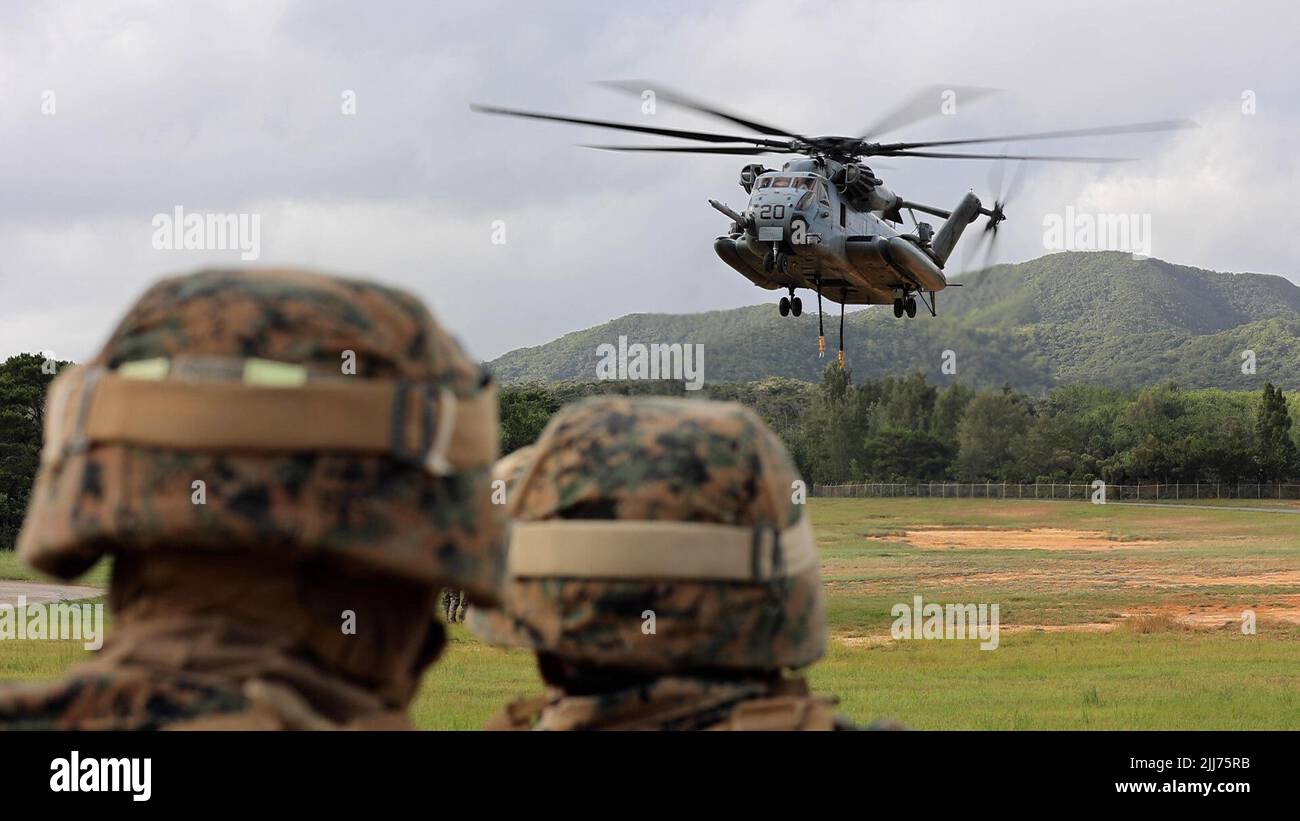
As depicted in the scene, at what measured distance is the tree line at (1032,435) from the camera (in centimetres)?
8319

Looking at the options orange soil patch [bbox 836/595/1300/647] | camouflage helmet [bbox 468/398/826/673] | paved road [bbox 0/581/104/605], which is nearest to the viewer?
camouflage helmet [bbox 468/398/826/673]

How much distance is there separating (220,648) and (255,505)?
0.23 m

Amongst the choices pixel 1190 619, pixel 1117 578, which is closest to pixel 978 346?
pixel 1117 578

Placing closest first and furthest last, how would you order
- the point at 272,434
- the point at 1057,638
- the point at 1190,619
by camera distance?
the point at 272,434 → the point at 1057,638 → the point at 1190,619

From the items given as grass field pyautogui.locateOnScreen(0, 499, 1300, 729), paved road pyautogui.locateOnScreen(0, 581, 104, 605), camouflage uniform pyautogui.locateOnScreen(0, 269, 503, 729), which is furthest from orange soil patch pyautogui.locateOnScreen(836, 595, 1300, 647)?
camouflage uniform pyautogui.locateOnScreen(0, 269, 503, 729)

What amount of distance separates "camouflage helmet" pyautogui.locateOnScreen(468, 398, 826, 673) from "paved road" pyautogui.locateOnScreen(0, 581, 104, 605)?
3070cm

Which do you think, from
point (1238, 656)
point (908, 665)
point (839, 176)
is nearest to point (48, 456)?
point (908, 665)

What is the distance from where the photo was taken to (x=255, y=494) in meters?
2.58

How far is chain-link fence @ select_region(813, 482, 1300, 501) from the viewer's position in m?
87.6

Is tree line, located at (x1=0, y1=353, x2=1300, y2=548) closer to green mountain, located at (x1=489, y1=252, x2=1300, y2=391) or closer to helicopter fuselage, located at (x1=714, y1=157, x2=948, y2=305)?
green mountain, located at (x1=489, y1=252, x2=1300, y2=391)

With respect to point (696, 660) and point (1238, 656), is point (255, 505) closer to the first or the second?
point (696, 660)

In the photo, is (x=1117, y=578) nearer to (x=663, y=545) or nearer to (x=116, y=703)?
(x=663, y=545)

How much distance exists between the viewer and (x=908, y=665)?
955 inches

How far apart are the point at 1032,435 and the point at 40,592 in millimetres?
57745
